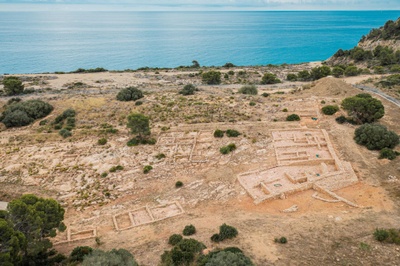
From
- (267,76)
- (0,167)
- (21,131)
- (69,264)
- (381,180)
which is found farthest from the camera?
(267,76)

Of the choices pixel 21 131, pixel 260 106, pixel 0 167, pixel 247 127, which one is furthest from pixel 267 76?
pixel 0 167

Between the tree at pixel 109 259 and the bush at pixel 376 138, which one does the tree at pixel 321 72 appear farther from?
the tree at pixel 109 259

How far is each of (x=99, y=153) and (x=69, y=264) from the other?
1671cm

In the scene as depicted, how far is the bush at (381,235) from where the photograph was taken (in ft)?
56.0

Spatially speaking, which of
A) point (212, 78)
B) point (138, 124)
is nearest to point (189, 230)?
point (138, 124)

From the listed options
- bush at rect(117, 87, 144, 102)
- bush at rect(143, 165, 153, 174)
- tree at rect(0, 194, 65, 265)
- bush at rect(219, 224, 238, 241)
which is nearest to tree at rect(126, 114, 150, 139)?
bush at rect(143, 165, 153, 174)

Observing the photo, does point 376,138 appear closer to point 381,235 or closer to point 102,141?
point 381,235

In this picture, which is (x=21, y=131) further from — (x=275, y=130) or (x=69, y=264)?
(x=275, y=130)

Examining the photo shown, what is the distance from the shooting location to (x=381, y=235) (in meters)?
17.1

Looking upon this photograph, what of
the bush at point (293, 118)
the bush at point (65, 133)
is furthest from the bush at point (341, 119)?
the bush at point (65, 133)

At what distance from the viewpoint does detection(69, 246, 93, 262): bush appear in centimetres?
1722

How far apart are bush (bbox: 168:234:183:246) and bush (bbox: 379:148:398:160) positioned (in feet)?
69.8

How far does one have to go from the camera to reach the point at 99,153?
1270 inches

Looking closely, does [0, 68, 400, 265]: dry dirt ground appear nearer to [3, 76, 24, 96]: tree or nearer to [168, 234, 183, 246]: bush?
[168, 234, 183, 246]: bush
